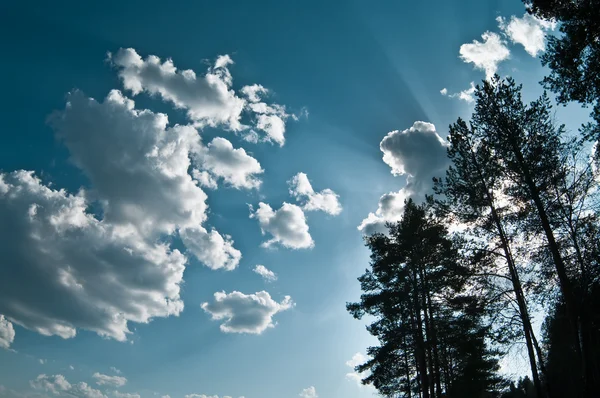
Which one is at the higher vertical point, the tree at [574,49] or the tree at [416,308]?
the tree at [574,49]

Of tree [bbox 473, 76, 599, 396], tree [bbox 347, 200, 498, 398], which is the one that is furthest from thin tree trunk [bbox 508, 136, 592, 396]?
tree [bbox 347, 200, 498, 398]

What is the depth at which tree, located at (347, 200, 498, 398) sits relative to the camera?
16406 mm

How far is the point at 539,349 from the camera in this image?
43.5 feet

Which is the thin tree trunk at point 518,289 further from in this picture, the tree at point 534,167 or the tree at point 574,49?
the tree at point 574,49

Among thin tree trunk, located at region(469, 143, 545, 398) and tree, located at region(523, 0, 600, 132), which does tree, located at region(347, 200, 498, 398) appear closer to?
thin tree trunk, located at region(469, 143, 545, 398)

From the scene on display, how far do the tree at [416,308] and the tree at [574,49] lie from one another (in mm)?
7279

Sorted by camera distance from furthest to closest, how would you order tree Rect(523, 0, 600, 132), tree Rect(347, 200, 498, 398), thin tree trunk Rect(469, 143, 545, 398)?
tree Rect(347, 200, 498, 398), thin tree trunk Rect(469, 143, 545, 398), tree Rect(523, 0, 600, 132)

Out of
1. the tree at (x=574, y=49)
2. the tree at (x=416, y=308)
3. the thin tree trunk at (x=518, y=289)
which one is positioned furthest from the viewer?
the tree at (x=416, y=308)

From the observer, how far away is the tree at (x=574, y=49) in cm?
997

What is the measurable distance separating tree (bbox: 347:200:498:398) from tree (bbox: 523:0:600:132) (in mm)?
7279

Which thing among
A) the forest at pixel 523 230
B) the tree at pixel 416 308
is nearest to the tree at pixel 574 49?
the forest at pixel 523 230

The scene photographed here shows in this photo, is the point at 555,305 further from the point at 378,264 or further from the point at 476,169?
the point at 378,264

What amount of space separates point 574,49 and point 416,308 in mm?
13250

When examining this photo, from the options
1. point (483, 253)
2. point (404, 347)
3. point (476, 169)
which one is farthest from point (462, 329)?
point (476, 169)
